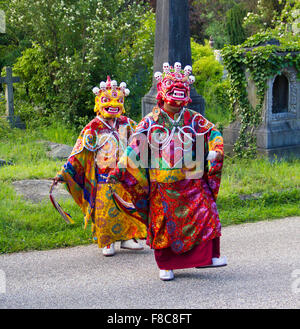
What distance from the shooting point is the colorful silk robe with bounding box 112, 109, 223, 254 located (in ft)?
14.6

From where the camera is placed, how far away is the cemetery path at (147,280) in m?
4.03

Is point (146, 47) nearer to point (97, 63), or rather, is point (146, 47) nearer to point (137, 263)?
point (97, 63)

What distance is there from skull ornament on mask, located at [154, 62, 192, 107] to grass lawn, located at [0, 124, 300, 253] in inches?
72.5

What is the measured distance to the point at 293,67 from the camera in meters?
9.18

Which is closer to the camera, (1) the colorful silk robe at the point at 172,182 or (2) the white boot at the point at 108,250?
(1) the colorful silk robe at the point at 172,182

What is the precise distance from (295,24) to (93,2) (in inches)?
155

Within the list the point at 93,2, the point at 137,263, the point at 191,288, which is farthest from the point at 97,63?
the point at 191,288

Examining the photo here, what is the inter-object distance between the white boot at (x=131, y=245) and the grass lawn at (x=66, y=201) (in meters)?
0.44

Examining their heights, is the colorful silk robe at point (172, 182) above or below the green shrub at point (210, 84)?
below

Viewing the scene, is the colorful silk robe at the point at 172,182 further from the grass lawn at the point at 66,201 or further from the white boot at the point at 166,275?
the grass lawn at the point at 66,201

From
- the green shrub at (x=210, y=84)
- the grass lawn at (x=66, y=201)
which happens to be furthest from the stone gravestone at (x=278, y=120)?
the green shrub at (x=210, y=84)

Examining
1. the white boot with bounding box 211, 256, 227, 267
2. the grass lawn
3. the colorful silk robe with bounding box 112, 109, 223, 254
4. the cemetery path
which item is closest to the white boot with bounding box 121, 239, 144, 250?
the cemetery path

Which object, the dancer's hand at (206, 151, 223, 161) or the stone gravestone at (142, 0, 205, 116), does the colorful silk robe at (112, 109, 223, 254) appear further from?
the stone gravestone at (142, 0, 205, 116)

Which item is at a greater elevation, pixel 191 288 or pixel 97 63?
pixel 97 63
